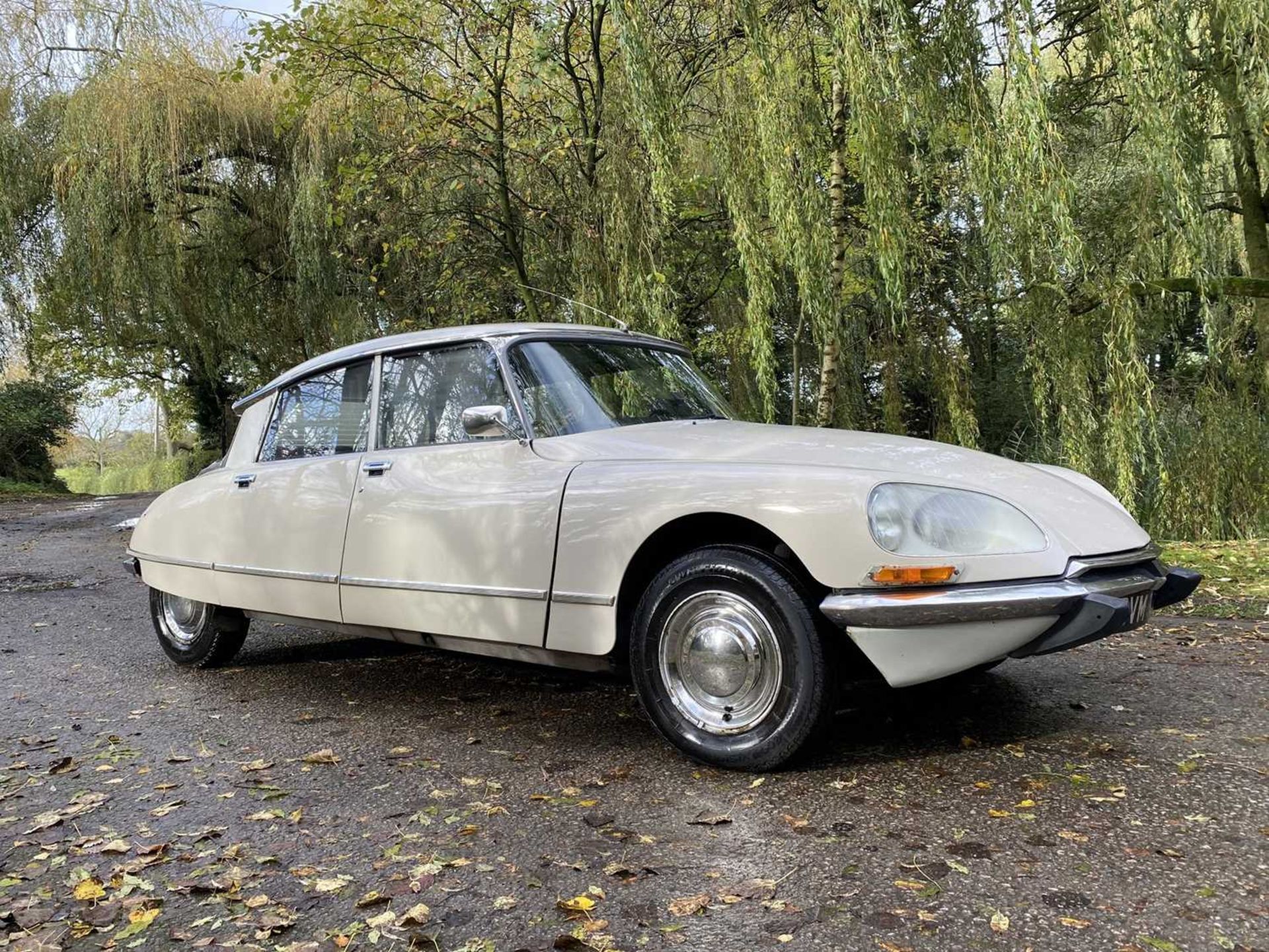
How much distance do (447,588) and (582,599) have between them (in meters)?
0.72

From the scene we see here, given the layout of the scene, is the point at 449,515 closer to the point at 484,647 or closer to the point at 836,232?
the point at 484,647

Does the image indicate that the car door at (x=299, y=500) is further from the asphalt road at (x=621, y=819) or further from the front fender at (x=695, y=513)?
the front fender at (x=695, y=513)

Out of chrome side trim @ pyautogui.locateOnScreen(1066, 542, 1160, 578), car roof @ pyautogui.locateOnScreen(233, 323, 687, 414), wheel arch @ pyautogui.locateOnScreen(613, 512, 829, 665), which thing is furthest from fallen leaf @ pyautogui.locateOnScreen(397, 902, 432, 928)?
car roof @ pyautogui.locateOnScreen(233, 323, 687, 414)

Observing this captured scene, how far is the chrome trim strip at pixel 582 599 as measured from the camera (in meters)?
3.40

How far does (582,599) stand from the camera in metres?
3.46

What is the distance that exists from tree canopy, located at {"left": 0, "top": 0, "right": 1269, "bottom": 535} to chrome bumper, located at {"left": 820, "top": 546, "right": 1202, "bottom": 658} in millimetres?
3416

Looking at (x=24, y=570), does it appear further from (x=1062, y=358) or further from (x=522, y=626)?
(x=1062, y=358)

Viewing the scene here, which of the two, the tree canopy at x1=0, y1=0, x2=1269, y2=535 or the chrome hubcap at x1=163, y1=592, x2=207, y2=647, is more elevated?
the tree canopy at x1=0, y1=0, x2=1269, y2=535

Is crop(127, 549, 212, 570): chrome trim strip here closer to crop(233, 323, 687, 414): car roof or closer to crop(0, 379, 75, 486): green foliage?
crop(233, 323, 687, 414): car roof

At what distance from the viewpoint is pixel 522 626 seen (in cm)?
363

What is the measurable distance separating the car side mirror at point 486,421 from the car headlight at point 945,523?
A: 1568 mm

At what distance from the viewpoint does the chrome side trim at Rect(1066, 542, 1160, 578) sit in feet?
9.74

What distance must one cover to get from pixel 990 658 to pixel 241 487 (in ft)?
12.6

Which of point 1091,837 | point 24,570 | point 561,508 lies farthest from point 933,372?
point 24,570
